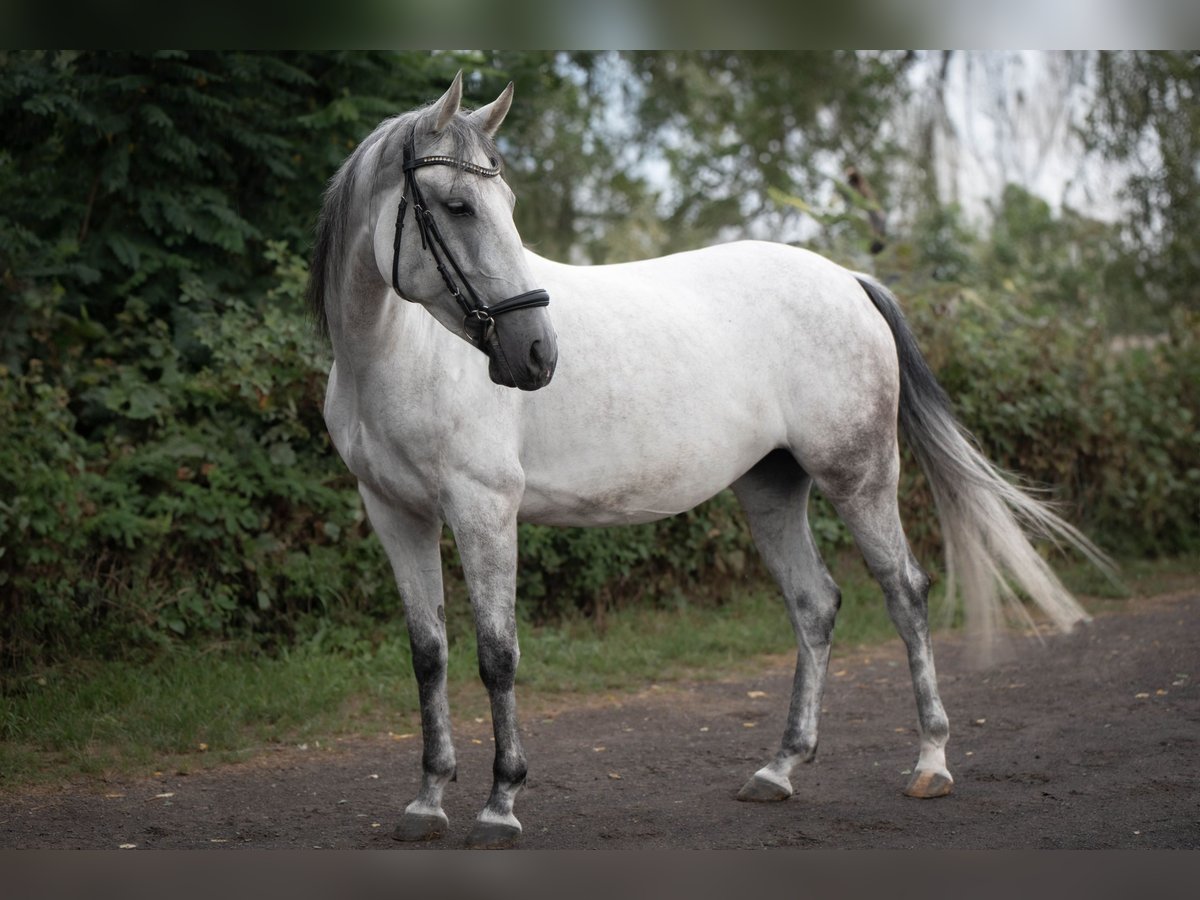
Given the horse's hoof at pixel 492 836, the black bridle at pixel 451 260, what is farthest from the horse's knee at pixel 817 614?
the black bridle at pixel 451 260

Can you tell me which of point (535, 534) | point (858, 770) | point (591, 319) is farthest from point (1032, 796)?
point (535, 534)

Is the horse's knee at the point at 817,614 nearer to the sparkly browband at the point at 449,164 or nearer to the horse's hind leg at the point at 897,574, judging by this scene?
the horse's hind leg at the point at 897,574

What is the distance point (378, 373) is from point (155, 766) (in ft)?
7.34

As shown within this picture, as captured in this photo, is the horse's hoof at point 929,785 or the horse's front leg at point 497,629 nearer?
the horse's front leg at point 497,629

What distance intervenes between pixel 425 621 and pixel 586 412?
0.88 m

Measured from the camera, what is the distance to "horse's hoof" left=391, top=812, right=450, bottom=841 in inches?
147

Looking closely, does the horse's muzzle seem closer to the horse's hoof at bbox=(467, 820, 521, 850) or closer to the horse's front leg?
the horse's front leg

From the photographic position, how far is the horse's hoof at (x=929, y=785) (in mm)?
4188

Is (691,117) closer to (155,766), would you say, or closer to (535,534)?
(535,534)

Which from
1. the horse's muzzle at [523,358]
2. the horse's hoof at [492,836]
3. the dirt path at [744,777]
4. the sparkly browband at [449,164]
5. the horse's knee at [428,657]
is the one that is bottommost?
the dirt path at [744,777]

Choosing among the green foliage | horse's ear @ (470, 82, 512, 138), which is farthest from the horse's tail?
the green foliage

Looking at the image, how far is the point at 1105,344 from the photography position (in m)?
9.84

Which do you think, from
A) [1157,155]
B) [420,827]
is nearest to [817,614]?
[420,827]

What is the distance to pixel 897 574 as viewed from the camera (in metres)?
4.38
